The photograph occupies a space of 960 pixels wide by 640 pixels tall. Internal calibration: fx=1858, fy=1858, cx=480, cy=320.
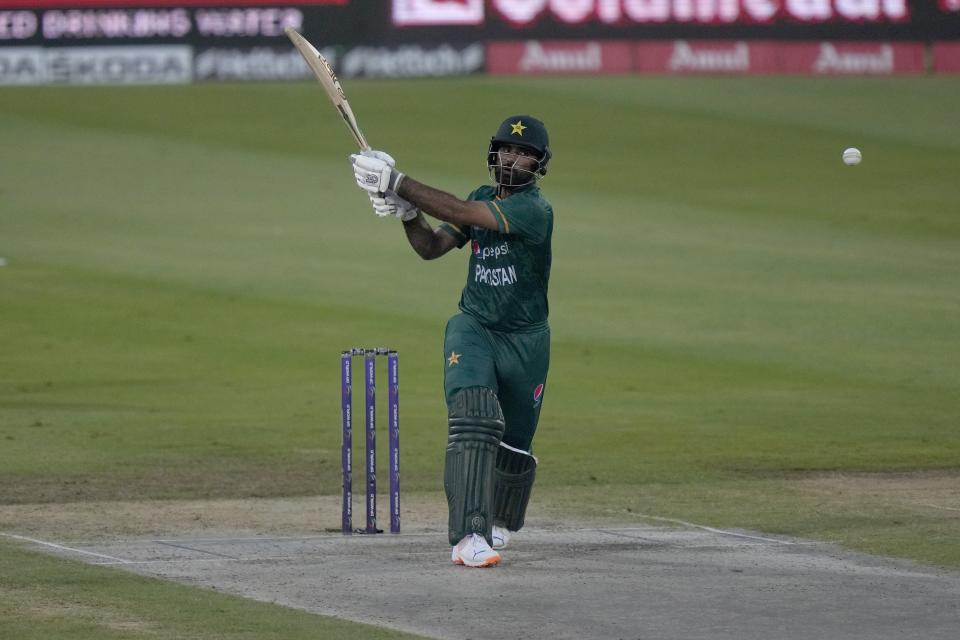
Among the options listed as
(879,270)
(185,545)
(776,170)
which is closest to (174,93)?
(776,170)

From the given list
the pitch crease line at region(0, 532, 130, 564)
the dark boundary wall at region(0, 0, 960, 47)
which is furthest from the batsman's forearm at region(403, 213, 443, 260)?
the dark boundary wall at region(0, 0, 960, 47)

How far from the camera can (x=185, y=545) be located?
782 cm

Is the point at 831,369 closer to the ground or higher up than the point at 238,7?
closer to the ground

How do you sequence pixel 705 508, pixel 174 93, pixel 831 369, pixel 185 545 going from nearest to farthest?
1. pixel 185 545
2. pixel 705 508
3. pixel 831 369
4. pixel 174 93

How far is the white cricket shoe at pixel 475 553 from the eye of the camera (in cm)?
727

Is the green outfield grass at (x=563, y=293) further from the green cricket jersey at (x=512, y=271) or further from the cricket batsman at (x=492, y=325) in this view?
the green cricket jersey at (x=512, y=271)

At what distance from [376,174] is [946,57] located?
23611mm

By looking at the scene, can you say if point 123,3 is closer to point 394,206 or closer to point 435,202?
point 394,206

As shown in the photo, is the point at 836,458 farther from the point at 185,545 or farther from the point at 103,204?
the point at 103,204

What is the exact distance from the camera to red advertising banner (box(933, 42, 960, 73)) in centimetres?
2930

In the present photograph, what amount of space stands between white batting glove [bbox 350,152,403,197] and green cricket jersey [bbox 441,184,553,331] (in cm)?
44

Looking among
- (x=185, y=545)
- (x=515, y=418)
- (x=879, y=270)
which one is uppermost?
(x=515, y=418)

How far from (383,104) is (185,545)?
2323 centimetres

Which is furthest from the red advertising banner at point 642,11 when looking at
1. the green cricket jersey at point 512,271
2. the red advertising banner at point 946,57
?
the green cricket jersey at point 512,271
